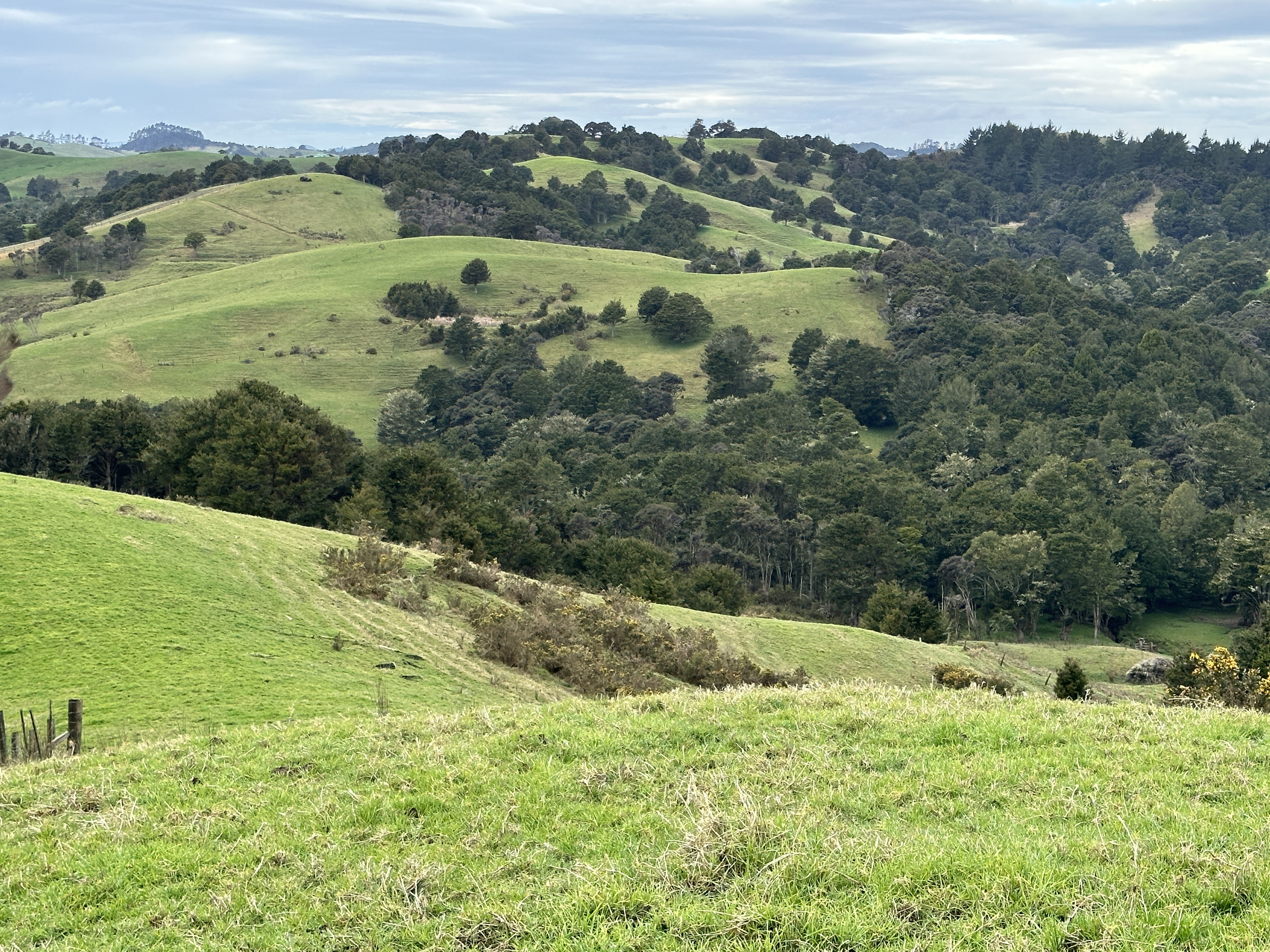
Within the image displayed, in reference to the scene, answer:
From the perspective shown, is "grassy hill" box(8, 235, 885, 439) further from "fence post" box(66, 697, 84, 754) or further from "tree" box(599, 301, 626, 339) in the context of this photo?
"fence post" box(66, 697, 84, 754)

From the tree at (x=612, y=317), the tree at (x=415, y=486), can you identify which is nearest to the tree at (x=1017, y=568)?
the tree at (x=415, y=486)

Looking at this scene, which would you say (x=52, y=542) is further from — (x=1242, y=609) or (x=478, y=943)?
(x=1242, y=609)

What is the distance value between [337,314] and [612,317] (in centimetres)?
3081

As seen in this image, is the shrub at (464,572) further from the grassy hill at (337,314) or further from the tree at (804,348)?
the tree at (804,348)

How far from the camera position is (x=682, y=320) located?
11356 centimetres

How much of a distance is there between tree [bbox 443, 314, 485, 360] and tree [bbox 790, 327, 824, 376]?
34.6 meters

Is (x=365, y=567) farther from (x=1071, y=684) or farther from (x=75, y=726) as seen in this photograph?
(x=1071, y=684)

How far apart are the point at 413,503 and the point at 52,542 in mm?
20686

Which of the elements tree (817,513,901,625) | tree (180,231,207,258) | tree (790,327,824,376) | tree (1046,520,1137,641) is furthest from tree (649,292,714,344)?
tree (180,231,207,258)

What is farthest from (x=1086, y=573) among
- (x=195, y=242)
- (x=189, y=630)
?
(x=195, y=242)

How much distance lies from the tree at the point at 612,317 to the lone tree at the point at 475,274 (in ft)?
58.4

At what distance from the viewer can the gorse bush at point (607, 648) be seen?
77.4 feet

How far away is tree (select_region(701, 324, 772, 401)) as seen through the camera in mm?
103938

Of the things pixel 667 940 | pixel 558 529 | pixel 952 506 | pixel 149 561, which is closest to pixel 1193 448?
pixel 952 506
